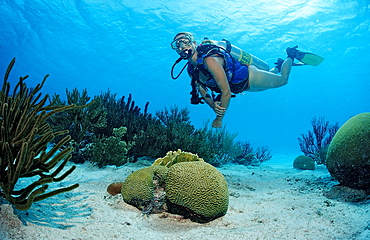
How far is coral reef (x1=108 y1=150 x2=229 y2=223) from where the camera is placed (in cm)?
244

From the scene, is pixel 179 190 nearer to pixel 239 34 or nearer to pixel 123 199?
pixel 123 199

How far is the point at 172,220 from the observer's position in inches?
99.7

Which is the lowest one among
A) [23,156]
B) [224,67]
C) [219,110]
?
[23,156]

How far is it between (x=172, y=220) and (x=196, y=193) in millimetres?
487

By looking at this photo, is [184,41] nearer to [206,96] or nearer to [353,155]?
[206,96]

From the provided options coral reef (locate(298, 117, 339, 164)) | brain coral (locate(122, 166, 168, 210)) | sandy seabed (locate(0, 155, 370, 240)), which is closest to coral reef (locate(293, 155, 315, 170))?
coral reef (locate(298, 117, 339, 164))

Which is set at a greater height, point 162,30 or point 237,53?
point 162,30

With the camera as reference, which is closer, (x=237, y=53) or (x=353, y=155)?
(x=353, y=155)

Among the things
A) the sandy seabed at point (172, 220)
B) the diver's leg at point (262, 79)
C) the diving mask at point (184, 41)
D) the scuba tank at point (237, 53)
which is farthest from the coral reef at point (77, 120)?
the diver's leg at point (262, 79)

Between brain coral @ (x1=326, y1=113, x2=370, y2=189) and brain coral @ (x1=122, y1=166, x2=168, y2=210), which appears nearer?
brain coral @ (x1=122, y1=166, x2=168, y2=210)

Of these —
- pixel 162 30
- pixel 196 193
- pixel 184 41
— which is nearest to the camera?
pixel 196 193

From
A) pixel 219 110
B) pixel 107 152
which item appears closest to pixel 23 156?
pixel 107 152

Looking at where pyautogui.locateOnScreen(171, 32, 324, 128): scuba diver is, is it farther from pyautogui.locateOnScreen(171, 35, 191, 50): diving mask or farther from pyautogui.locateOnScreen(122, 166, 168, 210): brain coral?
pyautogui.locateOnScreen(122, 166, 168, 210): brain coral

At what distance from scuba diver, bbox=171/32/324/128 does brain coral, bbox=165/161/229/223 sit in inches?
77.9
